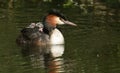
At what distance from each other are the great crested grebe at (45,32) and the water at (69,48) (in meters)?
0.26

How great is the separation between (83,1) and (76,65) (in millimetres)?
9302

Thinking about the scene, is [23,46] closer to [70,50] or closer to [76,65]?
[70,50]

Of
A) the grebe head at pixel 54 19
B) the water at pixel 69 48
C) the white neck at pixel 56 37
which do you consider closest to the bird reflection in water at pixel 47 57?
the water at pixel 69 48

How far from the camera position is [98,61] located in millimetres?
16812

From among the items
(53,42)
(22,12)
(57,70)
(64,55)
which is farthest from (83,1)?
(57,70)

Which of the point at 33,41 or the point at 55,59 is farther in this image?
the point at 33,41

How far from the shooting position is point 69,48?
727 inches

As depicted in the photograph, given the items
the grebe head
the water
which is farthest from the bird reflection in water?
the grebe head

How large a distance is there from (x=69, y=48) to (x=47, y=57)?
103 centimetres

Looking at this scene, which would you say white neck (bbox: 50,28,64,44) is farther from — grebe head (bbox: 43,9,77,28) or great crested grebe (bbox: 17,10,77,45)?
grebe head (bbox: 43,9,77,28)

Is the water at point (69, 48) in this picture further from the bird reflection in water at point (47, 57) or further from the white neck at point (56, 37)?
the white neck at point (56, 37)

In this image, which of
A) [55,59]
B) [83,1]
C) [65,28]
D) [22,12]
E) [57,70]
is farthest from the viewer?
[83,1]

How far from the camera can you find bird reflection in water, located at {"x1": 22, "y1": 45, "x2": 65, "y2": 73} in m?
16.3

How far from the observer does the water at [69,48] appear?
1614cm
